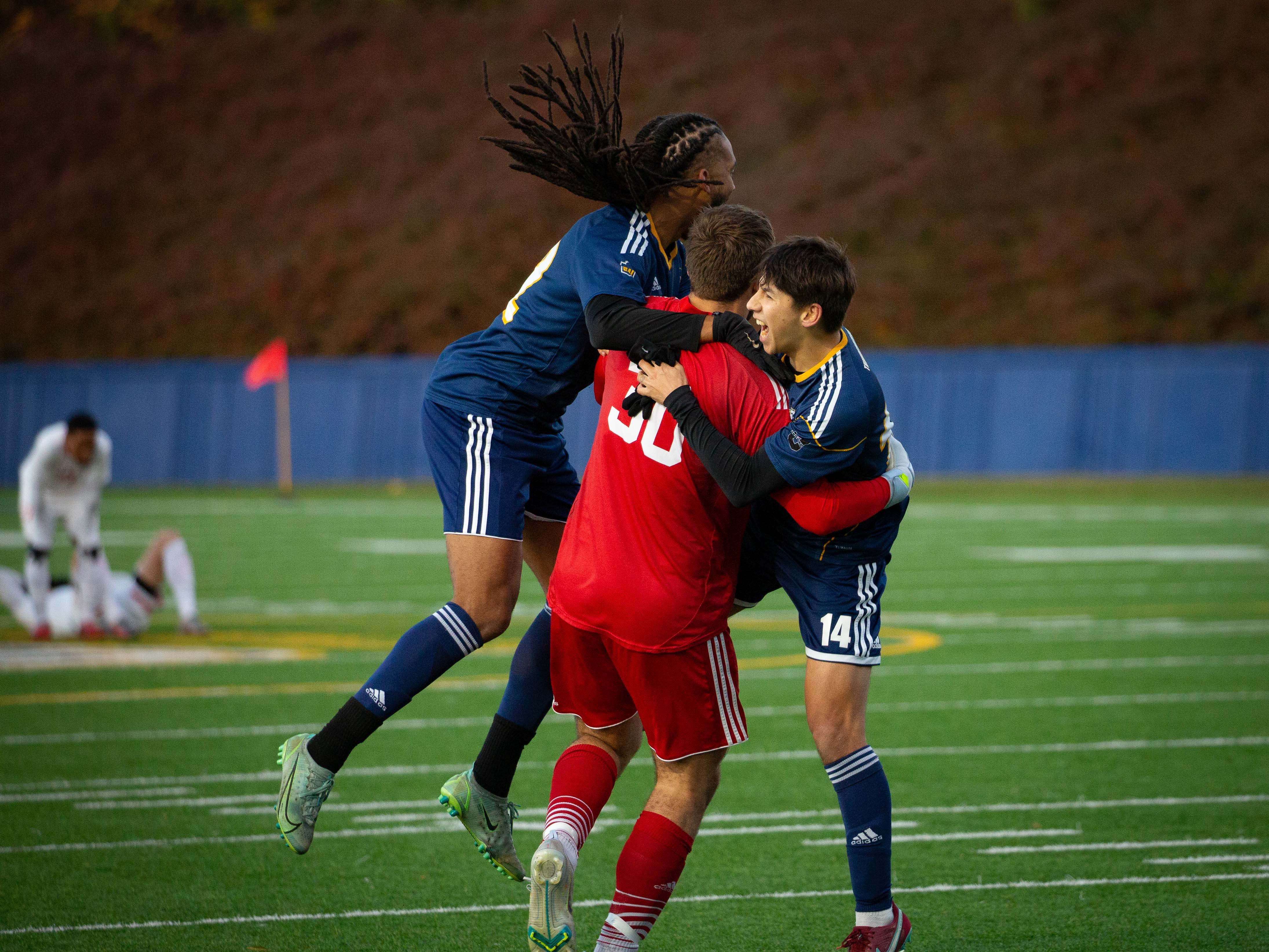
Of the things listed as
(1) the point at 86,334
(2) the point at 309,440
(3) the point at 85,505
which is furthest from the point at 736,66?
(3) the point at 85,505

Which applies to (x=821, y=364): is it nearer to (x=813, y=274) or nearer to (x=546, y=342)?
(x=813, y=274)

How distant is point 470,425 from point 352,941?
65.7 inches

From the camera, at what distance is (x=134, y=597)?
40.0ft

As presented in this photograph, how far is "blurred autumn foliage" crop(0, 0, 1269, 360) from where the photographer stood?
36.2 m

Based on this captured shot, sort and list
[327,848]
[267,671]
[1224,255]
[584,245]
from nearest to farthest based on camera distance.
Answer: [584,245] < [327,848] < [267,671] < [1224,255]

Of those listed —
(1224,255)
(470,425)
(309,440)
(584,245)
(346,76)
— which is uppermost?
(346,76)

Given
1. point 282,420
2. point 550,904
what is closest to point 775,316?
point 550,904

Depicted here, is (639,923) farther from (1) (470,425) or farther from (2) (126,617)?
(2) (126,617)

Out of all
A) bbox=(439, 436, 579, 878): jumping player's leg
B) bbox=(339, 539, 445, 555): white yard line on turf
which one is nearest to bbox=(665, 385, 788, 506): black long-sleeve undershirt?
bbox=(439, 436, 579, 878): jumping player's leg

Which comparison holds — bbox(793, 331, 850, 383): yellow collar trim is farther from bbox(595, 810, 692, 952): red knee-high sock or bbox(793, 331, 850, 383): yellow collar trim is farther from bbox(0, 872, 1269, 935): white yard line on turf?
bbox(0, 872, 1269, 935): white yard line on turf

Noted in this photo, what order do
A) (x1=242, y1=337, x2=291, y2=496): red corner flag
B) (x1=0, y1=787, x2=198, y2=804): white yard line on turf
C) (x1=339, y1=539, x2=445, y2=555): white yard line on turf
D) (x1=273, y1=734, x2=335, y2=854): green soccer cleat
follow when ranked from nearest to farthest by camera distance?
(x1=273, y1=734, x2=335, y2=854): green soccer cleat → (x1=0, y1=787, x2=198, y2=804): white yard line on turf → (x1=339, y1=539, x2=445, y2=555): white yard line on turf → (x1=242, y1=337, x2=291, y2=496): red corner flag

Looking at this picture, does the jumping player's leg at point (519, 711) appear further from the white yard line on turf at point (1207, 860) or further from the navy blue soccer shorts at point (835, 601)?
the white yard line on turf at point (1207, 860)

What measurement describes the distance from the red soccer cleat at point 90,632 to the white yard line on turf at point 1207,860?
8746 mm

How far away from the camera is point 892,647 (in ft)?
37.5
